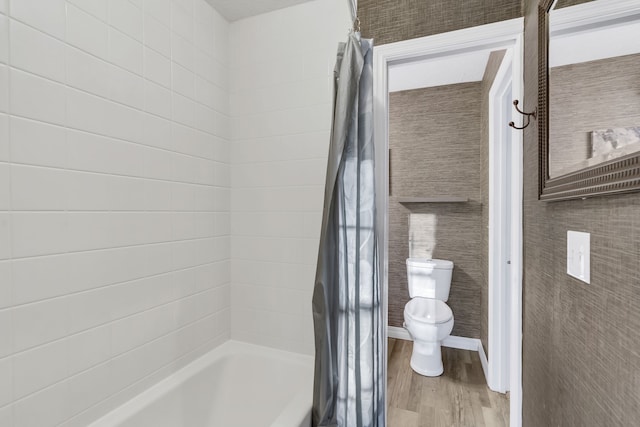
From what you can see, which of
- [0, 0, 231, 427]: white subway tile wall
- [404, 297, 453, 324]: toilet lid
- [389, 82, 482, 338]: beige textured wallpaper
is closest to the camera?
[0, 0, 231, 427]: white subway tile wall

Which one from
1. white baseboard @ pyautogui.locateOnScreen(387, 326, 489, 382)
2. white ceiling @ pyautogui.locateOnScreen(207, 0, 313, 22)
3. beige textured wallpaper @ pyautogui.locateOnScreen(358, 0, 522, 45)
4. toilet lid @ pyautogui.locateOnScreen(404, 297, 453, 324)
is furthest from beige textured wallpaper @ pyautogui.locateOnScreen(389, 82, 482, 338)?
white ceiling @ pyautogui.locateOnScreen(207, 0, 313, 22)

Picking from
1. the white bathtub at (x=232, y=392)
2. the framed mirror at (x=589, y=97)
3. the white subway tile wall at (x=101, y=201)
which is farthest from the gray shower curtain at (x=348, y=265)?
the white subway tile wall at (x=101, y=201)

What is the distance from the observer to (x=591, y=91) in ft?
2.43

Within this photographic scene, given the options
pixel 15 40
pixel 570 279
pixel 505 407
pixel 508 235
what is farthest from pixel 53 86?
pixel 505 407

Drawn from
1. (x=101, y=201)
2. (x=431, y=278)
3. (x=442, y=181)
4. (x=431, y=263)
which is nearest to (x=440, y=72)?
(x=442, y=181)

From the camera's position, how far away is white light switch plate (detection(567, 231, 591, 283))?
829mm

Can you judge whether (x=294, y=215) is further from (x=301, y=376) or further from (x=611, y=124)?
(x=611, y=124)

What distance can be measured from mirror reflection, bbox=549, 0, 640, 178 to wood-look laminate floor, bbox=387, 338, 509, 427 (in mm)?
1716

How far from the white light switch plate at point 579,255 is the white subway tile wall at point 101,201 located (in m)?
1.52

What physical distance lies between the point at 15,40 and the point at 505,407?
3.01 meters

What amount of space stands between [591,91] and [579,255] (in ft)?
1.41

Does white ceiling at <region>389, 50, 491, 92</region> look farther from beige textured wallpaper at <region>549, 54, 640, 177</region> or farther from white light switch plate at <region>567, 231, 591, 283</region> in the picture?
white light switch plate at <region>567, 231, 591, 283</region>

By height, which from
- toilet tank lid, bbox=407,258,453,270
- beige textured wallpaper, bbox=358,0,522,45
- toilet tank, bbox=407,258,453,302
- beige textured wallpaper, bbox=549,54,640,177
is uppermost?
beige textured wallpaper, bbox=358,0,522,45

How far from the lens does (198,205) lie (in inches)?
65.0
